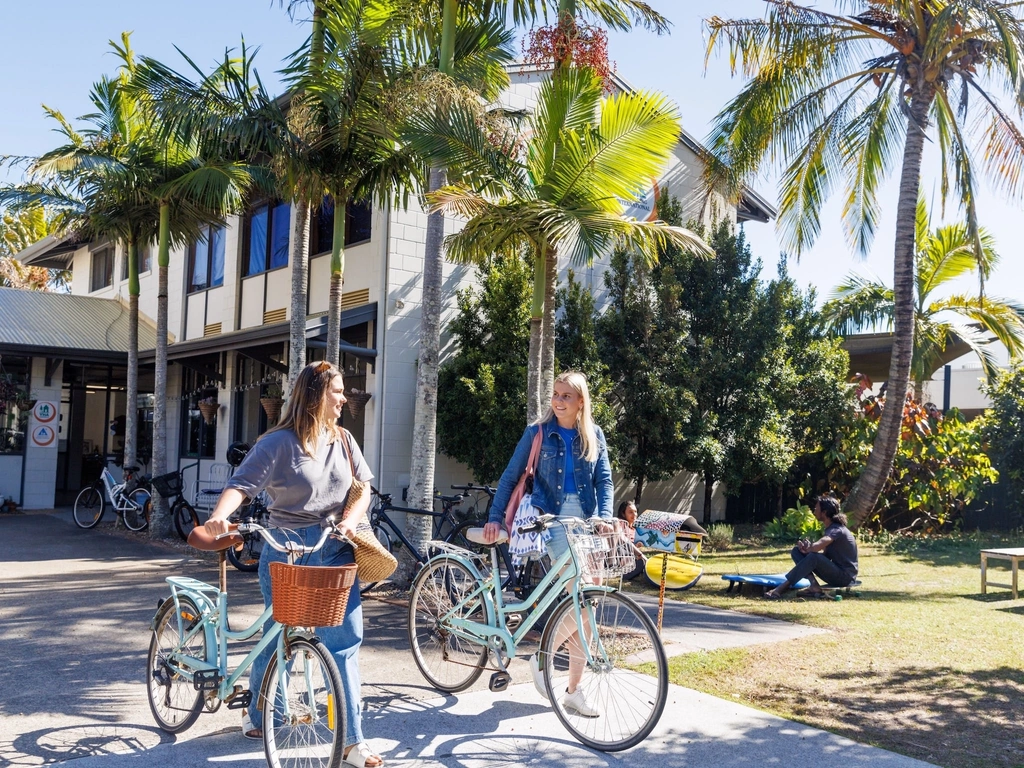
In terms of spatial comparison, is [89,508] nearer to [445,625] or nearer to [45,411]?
[45,411]

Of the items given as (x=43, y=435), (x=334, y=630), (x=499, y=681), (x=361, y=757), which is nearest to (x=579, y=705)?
(x=499, y=681)

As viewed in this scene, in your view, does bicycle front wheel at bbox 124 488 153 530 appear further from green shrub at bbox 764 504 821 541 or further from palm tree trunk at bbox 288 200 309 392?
green shrub at bbox 764 504 821 541

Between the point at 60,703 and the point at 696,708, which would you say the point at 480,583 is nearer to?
the point at 696,708

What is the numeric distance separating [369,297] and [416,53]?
4.56m

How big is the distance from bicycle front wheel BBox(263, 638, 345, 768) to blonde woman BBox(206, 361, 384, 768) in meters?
0.15

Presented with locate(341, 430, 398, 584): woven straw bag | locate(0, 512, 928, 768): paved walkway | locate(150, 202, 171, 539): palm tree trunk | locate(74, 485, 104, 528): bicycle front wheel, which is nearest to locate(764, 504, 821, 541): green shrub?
locate(0, 512, 928, 768): paved walkway

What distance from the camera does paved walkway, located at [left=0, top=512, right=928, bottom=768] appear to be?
4.36 metres

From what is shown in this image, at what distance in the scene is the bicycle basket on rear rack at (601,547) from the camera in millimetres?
4516

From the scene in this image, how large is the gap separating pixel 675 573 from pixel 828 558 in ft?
5.21

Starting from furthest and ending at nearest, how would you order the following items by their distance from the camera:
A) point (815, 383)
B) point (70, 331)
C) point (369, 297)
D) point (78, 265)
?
point (78, 265), point (70, 331), point (815, 383), point (369, 297)

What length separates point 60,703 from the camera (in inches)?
203

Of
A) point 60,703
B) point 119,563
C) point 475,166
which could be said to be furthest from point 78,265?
point 60,703

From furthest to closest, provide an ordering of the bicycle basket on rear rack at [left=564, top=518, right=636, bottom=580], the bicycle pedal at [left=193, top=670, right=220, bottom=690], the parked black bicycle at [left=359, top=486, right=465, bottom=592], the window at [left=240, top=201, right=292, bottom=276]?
the window at [left=240, top=201, right=292, bottom=276] < the parked black bicycle at [left=359, top=486, right=465, bottom=592] < the bicycle basket on rear rack at [left=564, top=518, right=636, bottom=580] < the bicycle pedal at [left=193, top=670, right=220, bottom=690]

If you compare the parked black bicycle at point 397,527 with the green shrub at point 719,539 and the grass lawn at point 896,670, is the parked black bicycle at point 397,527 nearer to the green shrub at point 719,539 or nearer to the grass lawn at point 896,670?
the grass lawn at point 896,670
